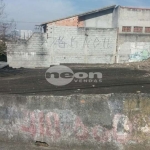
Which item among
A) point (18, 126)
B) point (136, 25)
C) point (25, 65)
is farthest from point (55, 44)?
point (18, 126)

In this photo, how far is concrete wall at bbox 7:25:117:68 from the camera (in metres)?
17.9

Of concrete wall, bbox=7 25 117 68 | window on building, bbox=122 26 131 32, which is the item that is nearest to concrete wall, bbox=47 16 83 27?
concrete wall, bbox=7 25 117 68

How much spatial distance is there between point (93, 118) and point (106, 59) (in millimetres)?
15706

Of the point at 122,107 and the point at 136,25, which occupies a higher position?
the point at 136,25

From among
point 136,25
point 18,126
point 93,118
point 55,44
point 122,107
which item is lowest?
point 18,126

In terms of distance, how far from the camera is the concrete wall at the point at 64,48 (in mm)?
17875

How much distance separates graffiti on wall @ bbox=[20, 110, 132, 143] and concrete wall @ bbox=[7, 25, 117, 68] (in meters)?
14.3

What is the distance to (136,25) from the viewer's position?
2105 cm

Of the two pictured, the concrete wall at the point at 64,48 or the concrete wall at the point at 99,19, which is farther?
the concrete wall at the point at 99,19

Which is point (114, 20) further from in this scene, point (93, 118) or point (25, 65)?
point (93, 118)

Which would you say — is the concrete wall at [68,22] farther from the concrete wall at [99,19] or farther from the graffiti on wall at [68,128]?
the graffiti on wall at [68,128]

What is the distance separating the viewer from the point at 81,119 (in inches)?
156

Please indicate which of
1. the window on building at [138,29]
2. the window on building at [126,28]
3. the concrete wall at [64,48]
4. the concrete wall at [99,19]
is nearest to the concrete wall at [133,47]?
the concrete wall at [64,48]
